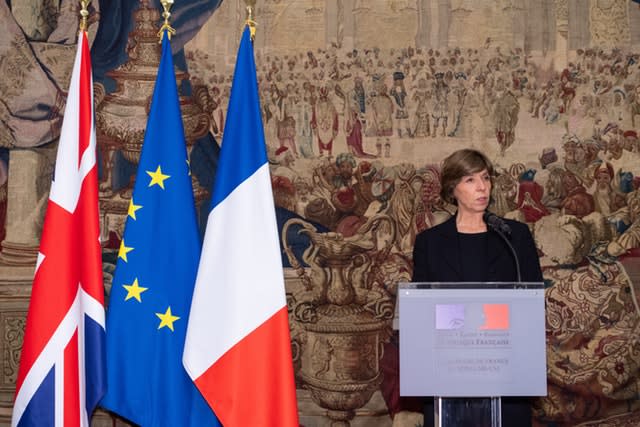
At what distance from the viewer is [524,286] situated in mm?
3488


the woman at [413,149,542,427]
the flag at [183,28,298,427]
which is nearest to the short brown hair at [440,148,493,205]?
the woman at [413,149,542,427]

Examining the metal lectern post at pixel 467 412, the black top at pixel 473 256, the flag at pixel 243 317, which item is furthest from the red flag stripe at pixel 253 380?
the metal lectern post at pixel 467 412

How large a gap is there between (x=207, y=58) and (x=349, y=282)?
6.67 ft

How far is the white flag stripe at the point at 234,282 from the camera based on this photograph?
4605mm

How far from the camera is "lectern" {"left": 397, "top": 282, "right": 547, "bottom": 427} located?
11.2ft

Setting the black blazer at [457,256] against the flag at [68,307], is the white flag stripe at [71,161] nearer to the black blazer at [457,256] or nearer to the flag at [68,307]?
the flag at [68,307]

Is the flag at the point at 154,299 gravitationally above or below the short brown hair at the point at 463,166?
below

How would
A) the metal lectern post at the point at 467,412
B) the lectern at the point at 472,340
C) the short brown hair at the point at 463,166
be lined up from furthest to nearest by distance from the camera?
the short brown hair at the point at 463,166
the metal lectern post at the point at 467,412
the lectern at the point at 472,340

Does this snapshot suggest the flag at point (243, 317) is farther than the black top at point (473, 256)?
Yes

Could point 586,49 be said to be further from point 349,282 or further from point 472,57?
point 349,282

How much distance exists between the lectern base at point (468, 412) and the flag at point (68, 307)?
217 centimetres

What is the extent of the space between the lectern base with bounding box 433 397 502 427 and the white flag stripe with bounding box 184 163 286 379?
4.51 feet

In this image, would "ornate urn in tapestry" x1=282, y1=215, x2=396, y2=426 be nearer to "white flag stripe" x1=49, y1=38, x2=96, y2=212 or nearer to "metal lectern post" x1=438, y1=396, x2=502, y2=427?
"white flag stripe" x1=49, y1=38, x2=96, y2=212

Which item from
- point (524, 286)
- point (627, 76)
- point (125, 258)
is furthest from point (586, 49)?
point (125, 258)
